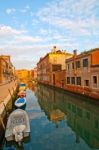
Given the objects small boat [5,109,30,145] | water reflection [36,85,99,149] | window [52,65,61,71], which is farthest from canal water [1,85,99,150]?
window [52,65,61,71]

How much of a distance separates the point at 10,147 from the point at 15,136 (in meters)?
1.28

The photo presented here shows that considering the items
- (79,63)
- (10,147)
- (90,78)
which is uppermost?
(79,63)

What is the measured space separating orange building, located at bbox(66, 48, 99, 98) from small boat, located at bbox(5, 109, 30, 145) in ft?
53.3

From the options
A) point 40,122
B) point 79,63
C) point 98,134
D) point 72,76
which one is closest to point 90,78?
point 79,63

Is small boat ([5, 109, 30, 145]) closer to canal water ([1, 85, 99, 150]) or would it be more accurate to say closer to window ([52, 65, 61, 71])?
canal water ([1, 85, 99, 150])

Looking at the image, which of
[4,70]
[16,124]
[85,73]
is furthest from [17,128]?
[4,70]

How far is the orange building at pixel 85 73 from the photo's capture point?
32.0 meters

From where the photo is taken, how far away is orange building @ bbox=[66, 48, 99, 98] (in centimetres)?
3197

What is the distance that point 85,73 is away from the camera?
3622 centimetres

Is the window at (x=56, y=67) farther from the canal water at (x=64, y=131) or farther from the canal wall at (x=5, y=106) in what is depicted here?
the canal water at (x=64, y=131)

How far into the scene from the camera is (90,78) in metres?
33.8

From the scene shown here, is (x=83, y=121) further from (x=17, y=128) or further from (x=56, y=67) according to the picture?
(x=56, y=67)

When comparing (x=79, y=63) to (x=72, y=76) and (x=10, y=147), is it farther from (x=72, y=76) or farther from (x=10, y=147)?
(x=10, y=147)

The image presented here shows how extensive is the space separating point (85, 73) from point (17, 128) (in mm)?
23522
